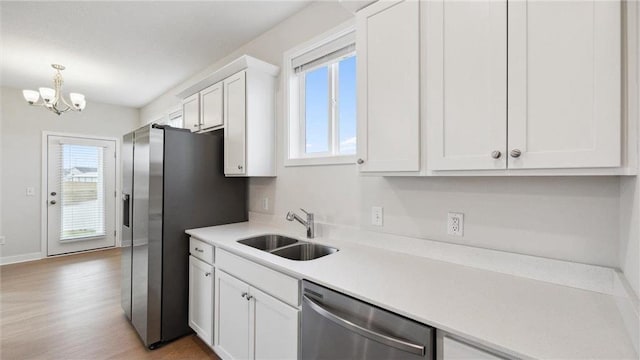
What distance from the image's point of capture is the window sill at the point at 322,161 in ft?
6.15

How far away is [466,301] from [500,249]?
1.45ft

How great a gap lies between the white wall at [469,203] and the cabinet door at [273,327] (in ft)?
2.35

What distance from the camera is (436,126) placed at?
120 centimetres

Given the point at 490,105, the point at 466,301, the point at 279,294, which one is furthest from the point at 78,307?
the point at 490,105

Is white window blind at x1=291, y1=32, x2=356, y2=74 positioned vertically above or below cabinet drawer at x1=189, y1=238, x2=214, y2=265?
above

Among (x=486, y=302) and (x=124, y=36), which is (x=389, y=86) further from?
(x=124, y=36)

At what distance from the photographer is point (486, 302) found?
3.22 ft

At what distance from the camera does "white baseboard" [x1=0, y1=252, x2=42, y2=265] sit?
161 inches

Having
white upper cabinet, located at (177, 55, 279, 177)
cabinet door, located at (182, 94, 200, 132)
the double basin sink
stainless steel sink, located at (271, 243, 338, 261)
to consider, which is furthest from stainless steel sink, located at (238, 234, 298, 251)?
cabinet door, located at (182, 94, 200, 132)

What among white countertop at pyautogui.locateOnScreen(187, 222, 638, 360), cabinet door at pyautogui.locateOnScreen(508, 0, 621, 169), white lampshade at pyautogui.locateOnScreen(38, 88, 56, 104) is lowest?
white countertop at pyautogui.locateOnScreen(187, 222, 638, 360)

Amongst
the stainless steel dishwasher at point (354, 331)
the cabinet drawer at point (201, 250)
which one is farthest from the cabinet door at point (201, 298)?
the stainless steel dishwasher at point (354, 331)

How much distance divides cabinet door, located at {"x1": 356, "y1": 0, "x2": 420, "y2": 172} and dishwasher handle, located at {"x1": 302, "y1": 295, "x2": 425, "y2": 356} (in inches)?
27.8

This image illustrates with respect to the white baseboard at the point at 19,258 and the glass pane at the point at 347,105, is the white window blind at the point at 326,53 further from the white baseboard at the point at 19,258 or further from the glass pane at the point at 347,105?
the white baseboard at the point at 19,258

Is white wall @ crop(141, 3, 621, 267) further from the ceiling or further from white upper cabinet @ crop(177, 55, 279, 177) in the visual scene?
the ceiling
